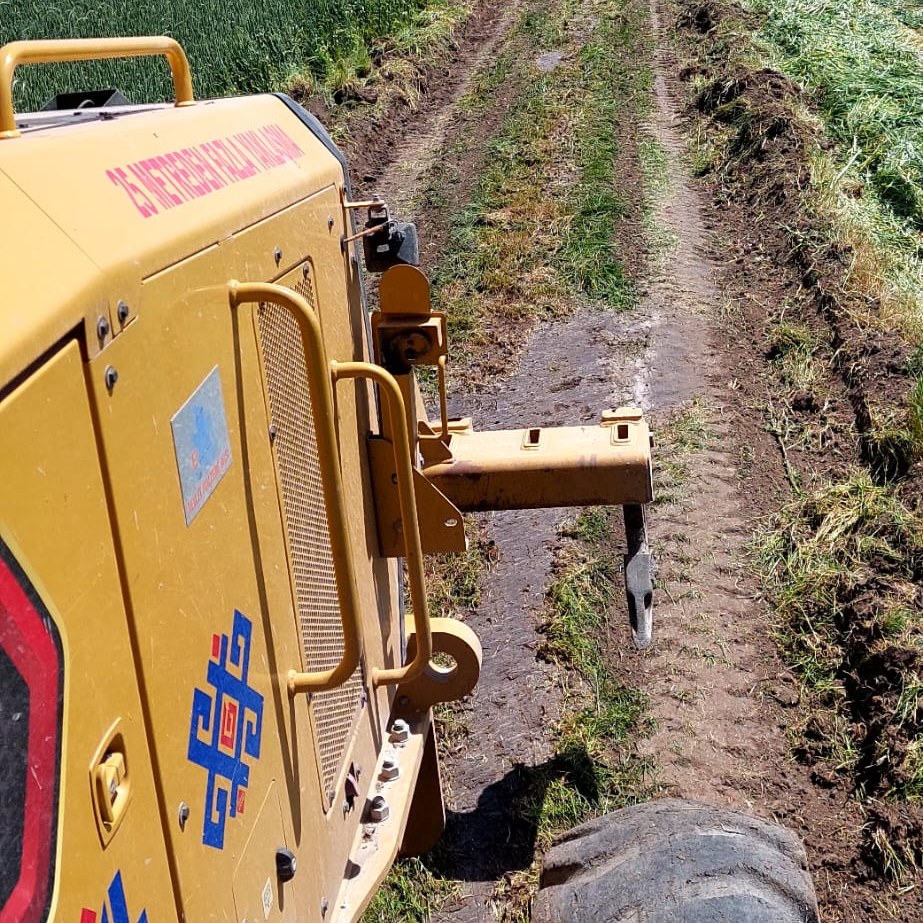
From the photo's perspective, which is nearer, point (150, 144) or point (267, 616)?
point (150, 144)

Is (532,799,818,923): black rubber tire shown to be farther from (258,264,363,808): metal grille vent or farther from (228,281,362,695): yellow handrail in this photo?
(228,281,362,695): yellow handrail

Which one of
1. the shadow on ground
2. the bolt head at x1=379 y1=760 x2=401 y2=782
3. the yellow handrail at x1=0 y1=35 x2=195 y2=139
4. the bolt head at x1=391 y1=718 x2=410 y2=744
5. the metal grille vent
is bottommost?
the shadow on ground

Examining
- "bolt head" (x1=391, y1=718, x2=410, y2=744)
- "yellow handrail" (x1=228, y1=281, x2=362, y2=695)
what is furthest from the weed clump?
"yellow handrail" (x1=228, y1=281, x2=362, y2=695)

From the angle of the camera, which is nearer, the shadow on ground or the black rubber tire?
the black rubber tire

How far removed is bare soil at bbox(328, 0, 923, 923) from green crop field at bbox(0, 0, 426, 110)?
9.43 ft

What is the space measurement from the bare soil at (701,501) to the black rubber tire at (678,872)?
3.92 ft

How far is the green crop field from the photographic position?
13094 millimetres

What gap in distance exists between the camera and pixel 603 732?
463 cm

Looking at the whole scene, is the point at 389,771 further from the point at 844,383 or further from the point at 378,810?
the point at 844,383

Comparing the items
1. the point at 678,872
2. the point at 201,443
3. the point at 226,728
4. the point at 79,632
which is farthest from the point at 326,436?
the point at 678,872

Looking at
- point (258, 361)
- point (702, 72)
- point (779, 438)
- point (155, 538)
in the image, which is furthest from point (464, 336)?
point (702, 72)

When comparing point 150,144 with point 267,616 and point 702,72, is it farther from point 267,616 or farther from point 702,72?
point 702,72

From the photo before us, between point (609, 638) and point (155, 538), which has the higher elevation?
point (155, 538)

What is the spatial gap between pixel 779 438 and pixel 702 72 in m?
9.17
